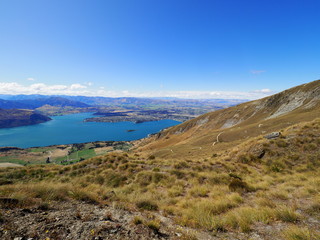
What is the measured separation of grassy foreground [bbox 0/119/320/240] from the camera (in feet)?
16.3

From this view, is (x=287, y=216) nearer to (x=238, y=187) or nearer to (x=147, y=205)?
(x=238, y=187)

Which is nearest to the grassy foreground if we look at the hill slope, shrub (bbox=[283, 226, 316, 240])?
shrub (bbox=[283, 226, 316, 240])

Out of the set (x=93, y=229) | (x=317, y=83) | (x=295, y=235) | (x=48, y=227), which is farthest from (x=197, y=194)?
(x=317, y=83)

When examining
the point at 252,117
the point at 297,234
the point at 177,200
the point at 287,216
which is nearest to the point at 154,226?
the point at 177,200

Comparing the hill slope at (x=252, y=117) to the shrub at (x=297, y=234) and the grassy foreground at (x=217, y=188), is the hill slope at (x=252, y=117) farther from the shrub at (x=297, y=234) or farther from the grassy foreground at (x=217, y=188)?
the shrub at (x=297, y=234)

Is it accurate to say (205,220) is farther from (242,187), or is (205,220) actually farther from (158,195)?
(242,187)

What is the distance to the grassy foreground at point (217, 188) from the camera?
4965mm

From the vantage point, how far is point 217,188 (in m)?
8.42

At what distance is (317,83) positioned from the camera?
1919 inches

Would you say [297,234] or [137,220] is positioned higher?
[297,234]

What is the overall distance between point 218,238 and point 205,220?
0.76 meters

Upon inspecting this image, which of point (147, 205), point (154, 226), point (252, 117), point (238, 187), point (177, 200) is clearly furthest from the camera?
point (252, 117)

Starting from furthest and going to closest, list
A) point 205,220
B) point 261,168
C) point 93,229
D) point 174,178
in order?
point 261,168
point 174,178
point 205,220
point 93,229

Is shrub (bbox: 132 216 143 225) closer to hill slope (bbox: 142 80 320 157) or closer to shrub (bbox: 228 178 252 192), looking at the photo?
shrub (bbox: 228 178 252 192)
